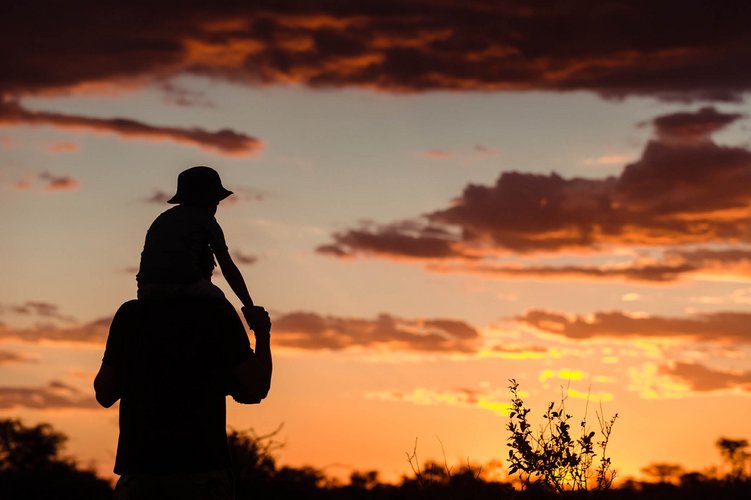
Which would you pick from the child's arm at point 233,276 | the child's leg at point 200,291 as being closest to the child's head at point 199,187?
the child's arm at point 233,276

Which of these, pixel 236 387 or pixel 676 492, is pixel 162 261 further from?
pixel 676 492

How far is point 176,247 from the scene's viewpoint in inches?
234

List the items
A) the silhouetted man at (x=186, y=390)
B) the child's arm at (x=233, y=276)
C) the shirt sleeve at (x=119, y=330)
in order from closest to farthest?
the silhouetted man at (x=186, y=390)
the shirt sleeve at (x=119, y=330)
the child's arm at (x=233, y=276)

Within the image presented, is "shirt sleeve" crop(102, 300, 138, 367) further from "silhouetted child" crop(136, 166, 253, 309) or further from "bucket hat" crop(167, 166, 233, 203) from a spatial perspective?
"bucket hat" crop(167, 166, 233, 203)

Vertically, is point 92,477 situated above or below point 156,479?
above

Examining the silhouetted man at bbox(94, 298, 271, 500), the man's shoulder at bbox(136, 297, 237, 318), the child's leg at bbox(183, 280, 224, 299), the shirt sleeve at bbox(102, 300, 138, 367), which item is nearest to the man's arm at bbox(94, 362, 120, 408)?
the shirt sleeve at bbox(102, 300, 138, 367)

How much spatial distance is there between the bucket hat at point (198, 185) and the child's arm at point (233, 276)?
0.33 meters

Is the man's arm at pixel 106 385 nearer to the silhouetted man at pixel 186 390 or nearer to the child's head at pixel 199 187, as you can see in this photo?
the silhouetted man at pixel 186 390

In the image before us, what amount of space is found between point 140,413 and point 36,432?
4386cm

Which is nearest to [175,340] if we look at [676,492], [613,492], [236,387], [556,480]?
[236,387]

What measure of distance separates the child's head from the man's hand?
702 millimetres

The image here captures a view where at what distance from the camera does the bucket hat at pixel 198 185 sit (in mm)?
6203

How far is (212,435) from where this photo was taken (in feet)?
19.5

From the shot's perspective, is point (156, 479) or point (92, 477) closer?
point (156, 479)
